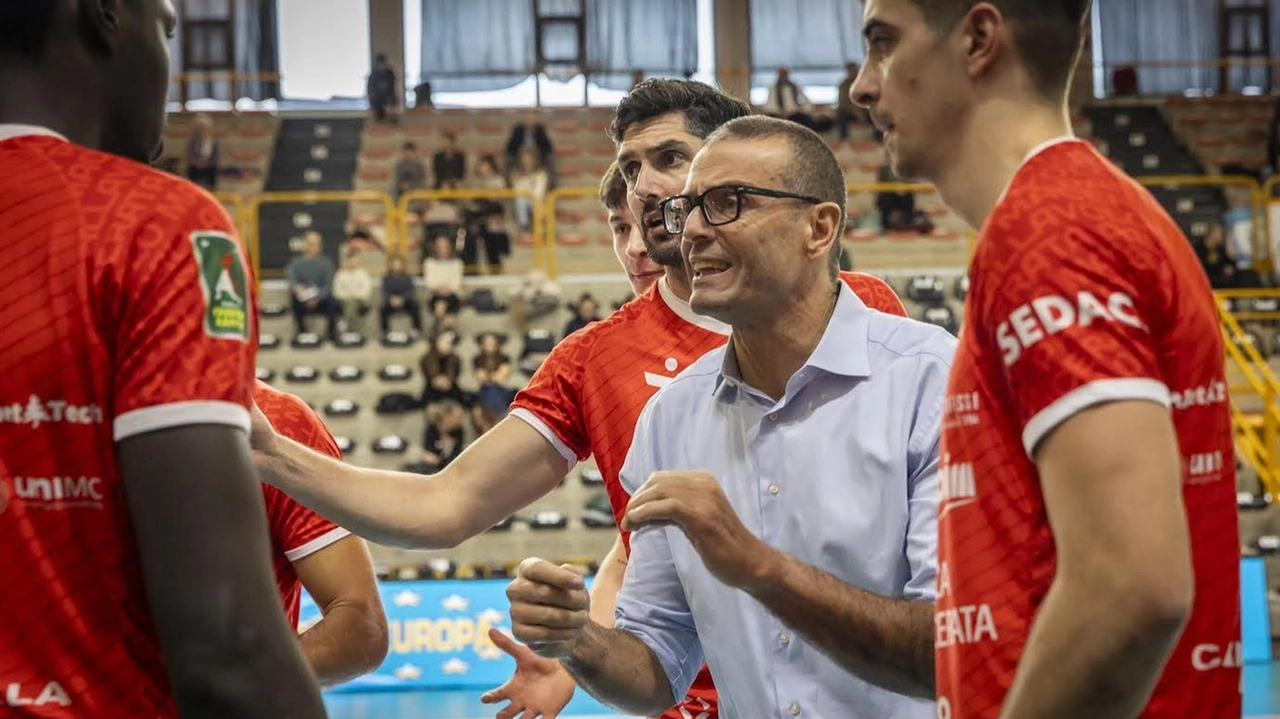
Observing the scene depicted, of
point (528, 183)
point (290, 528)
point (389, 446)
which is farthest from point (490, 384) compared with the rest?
point (290, 528)

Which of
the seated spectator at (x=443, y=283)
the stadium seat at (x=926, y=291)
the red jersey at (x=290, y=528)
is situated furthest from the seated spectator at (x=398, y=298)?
the red jersey at (x=290, y=528)

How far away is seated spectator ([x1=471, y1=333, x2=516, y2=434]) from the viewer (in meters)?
14.6

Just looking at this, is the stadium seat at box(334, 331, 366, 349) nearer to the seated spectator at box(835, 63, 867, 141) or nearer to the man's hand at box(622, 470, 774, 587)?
the seated spectator at box(835, 63, 867, 141)

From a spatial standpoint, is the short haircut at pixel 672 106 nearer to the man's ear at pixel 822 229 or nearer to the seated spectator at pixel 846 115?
the man's ear at pixel 822 229

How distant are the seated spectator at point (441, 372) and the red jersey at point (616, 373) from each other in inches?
456

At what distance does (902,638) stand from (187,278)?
1.28 metres

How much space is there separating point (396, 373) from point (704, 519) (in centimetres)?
1416

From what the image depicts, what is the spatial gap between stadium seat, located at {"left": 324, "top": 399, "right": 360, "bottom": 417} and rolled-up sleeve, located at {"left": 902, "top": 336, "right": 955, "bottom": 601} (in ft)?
44.5

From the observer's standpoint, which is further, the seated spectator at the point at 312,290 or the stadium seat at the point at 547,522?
the seated spectator at the point at 312,290

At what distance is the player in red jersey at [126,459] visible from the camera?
163 centimetres

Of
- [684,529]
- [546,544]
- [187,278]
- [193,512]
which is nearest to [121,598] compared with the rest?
[193,512]

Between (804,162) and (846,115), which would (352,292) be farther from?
(804,162)

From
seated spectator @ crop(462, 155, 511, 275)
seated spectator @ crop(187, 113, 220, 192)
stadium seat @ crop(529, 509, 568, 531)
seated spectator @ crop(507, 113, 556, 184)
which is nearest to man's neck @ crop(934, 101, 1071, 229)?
stadium seat @ crop(529, 509, 568, 531)

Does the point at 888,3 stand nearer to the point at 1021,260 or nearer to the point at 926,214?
the point at 1021,260
